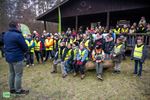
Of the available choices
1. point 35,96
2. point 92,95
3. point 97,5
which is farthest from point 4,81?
point 97,5

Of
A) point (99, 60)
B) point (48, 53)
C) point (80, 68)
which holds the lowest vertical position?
point (80, 68)

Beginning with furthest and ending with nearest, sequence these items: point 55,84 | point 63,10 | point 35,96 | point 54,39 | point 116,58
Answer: point 63,10 → point 54,39 → point 116,58 → point 55,84 → point 35,96

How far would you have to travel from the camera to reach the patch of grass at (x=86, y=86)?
16.2ft

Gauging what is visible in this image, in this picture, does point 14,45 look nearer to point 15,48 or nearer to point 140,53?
point 15,48

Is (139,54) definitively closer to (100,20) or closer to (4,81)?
(4,81)

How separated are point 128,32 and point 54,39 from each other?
4693 millimetres

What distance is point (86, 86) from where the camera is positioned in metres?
5.66

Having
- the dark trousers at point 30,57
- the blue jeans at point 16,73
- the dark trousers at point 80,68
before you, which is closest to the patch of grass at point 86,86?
the dark trousers at point 80,68

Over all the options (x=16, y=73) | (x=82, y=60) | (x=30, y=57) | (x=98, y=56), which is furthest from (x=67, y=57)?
(x=16, y=73)

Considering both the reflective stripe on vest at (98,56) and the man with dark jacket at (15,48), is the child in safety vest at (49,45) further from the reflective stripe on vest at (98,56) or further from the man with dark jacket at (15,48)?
the man with dark jacket at (15,48)

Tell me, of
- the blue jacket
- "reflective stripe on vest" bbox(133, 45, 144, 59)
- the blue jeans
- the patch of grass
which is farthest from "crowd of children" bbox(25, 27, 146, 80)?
the blue jacket

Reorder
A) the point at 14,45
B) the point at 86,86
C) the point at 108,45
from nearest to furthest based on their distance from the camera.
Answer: the point at 14,45
the point at 86,86
the point at 108,45

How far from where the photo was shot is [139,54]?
622 centimetres

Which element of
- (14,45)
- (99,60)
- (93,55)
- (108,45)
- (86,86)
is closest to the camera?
(14,45)
